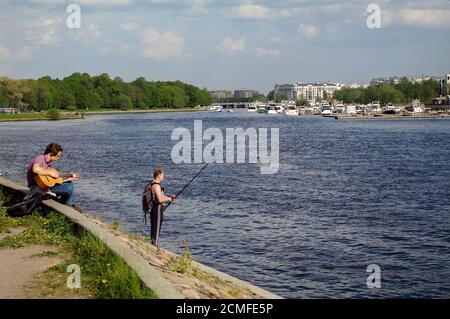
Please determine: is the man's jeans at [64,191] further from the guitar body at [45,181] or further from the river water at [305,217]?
the river water at [305,217]

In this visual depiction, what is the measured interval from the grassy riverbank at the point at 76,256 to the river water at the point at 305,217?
484 centimetres

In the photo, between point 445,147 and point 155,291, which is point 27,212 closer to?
point 155,291

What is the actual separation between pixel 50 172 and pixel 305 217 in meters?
11.8

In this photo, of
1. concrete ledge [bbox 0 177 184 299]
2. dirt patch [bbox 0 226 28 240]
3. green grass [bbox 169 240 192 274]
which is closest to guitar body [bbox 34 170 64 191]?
concrete ledge [bbox 0 177 184 299]

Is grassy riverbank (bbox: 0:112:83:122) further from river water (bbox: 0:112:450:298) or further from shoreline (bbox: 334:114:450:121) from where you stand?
river water (bbox: 0:112:450:298)

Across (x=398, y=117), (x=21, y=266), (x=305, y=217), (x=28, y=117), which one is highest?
(x=28, y=117)

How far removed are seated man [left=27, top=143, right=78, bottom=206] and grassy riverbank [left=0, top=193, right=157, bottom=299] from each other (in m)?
0.76

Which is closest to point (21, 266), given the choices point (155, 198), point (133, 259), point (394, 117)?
point (133, 259)

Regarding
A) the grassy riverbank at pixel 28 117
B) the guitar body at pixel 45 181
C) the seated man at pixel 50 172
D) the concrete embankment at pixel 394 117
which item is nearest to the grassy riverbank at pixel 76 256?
the guitar body at pixel 45 181

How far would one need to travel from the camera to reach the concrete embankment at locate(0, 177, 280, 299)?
8.27 meters

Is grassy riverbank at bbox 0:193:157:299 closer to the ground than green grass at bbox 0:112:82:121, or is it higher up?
closer to the ground

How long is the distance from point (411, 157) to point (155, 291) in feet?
141

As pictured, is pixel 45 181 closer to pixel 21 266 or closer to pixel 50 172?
pixel 50 172

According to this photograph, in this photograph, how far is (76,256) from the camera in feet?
32.8
